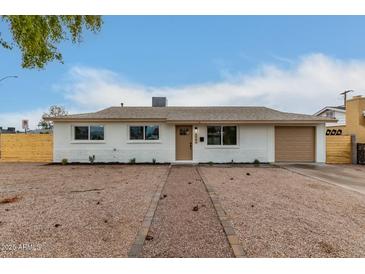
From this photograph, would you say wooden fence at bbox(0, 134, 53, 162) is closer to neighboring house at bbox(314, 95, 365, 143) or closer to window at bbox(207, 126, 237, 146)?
window at bbox(207, 126, 237, 146)

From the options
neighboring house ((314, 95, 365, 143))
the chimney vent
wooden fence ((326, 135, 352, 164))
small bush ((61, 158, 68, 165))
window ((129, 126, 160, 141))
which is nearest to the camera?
small bush ((61, 158, 68, 165))

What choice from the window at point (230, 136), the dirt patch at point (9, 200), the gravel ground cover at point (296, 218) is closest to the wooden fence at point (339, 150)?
the window at point (230, 136)

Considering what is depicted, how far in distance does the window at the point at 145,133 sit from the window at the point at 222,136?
3129 millimetres

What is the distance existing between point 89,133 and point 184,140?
19.0ft

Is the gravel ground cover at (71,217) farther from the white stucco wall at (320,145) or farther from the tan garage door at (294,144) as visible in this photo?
the white stucco wall at (320,145)

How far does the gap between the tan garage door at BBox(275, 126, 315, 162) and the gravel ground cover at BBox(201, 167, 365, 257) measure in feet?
20.7

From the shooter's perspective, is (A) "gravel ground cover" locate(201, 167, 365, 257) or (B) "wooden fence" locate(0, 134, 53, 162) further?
(B) "wooden fence" locate(0, 134, 53, 162)

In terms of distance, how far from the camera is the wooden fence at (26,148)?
49.9ft

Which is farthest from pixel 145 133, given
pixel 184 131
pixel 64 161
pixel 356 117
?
pixel 356 117

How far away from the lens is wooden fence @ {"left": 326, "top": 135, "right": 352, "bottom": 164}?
46.6 ft

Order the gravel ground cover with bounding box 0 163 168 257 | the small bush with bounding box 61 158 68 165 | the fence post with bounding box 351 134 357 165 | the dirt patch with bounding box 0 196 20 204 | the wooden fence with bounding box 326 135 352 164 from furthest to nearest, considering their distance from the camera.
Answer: the wooden fence with bounding box 326 135 352 164 < the fence post with bounding box 351 134 357 165 < the small bush with bounding box 61 158 68 165 < the dirt patch with bounding box 0 196 20 204 < the gravel ground cover with bounding box 0 163 168 257

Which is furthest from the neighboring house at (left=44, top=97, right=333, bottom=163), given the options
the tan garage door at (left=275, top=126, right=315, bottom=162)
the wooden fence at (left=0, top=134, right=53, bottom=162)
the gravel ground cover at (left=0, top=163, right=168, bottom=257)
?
the gravel ground cover at (left=0, top=163, right=168, bottom=257)

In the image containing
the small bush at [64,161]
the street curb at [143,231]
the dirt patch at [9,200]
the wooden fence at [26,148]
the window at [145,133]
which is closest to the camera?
the street curb at [143,231]
